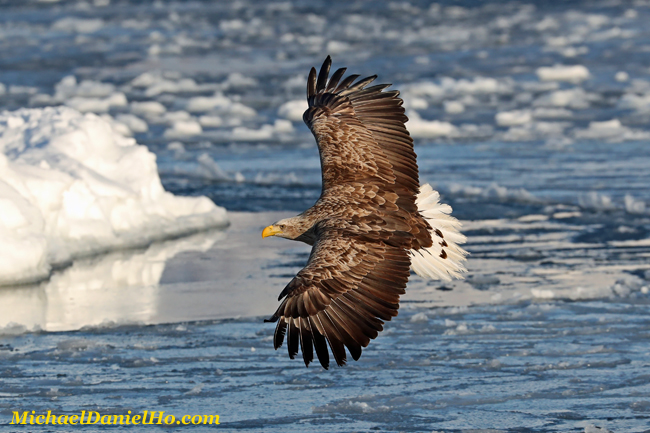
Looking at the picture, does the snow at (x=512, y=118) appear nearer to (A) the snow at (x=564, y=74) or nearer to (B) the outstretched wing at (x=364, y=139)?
(A) the snow at (x=564, y=74)

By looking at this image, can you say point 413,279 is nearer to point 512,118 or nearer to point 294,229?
point 294,229

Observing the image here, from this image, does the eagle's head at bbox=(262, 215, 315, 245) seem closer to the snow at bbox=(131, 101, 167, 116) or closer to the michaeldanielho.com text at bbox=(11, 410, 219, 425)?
the michaeldanielho.com text at bbox=(11, 410, 219, 425)

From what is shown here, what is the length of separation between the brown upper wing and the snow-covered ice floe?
12.6 feet

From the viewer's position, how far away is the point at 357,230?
5.53 meters

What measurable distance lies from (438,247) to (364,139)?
2.58 feet

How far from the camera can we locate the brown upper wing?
4.83m

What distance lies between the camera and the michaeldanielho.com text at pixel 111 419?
5648 millimetres

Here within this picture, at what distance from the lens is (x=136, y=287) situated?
8.40 metres

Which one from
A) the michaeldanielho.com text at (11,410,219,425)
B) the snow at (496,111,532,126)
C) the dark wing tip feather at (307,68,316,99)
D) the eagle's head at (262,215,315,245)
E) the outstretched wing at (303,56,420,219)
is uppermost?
the dark wing tip feather at (307,68,316,99)

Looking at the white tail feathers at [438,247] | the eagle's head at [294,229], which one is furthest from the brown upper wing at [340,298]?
the white tail feathers at [438,247]

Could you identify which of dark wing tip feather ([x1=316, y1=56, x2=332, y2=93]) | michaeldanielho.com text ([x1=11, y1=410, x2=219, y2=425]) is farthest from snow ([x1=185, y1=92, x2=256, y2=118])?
Answer: michaeldanielho.com text ([x1=11, y1=410, x2=219, y2=425])

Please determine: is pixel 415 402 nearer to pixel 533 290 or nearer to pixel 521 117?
pixel 533 290

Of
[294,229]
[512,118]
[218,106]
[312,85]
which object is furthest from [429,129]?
[294,229]

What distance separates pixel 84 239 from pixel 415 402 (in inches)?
174
